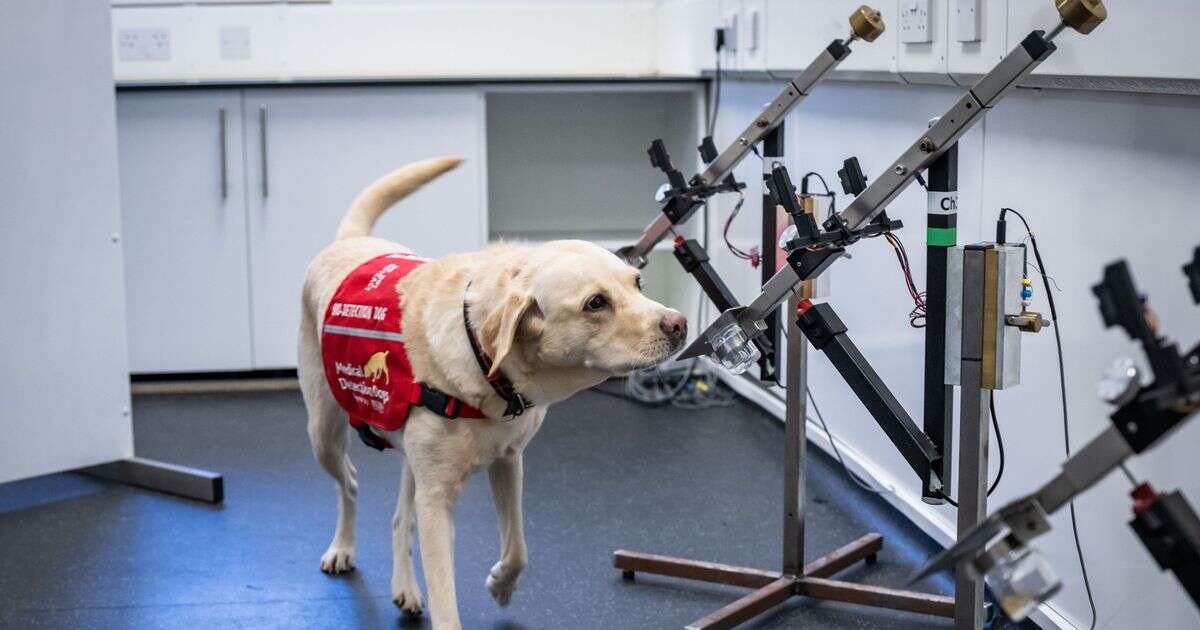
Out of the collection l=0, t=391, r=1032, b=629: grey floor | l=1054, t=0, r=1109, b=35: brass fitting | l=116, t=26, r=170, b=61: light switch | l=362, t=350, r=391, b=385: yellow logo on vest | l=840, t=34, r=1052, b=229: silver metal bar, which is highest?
l=116, t=26, r=170, b=61: light switch

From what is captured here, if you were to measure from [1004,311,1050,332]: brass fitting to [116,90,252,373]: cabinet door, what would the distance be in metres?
3.27

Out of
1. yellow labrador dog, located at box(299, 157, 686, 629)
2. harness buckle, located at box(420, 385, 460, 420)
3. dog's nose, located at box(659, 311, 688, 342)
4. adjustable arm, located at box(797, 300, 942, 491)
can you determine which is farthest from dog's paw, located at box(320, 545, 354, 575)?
adjustable arm, located at box(797, 300, 942, 491)

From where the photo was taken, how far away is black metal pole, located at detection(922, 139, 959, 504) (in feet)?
5.57

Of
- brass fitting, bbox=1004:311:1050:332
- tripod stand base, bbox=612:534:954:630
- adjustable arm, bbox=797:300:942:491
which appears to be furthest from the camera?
tripod stand base, bbox=612:534:954:630

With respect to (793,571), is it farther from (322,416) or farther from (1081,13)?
(1081,13)

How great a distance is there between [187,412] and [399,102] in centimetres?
121

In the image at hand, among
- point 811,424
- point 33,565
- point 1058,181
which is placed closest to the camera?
point 1058,181

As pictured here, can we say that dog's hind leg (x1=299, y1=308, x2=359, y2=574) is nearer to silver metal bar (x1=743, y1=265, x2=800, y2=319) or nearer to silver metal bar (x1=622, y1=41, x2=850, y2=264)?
silver metal bar (x1=622, y1=41, x2=850, y2=264)

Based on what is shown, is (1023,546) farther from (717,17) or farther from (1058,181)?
(717,17)

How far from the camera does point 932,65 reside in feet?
8.29

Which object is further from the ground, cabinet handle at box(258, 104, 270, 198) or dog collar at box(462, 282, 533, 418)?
cabinet handle at box(258, 104, 270, 198)

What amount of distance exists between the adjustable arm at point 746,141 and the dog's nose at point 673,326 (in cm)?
50

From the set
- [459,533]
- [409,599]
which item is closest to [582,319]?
[409,599]

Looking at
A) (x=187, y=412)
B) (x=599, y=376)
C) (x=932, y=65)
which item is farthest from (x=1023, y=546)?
(x=187, y=412)
